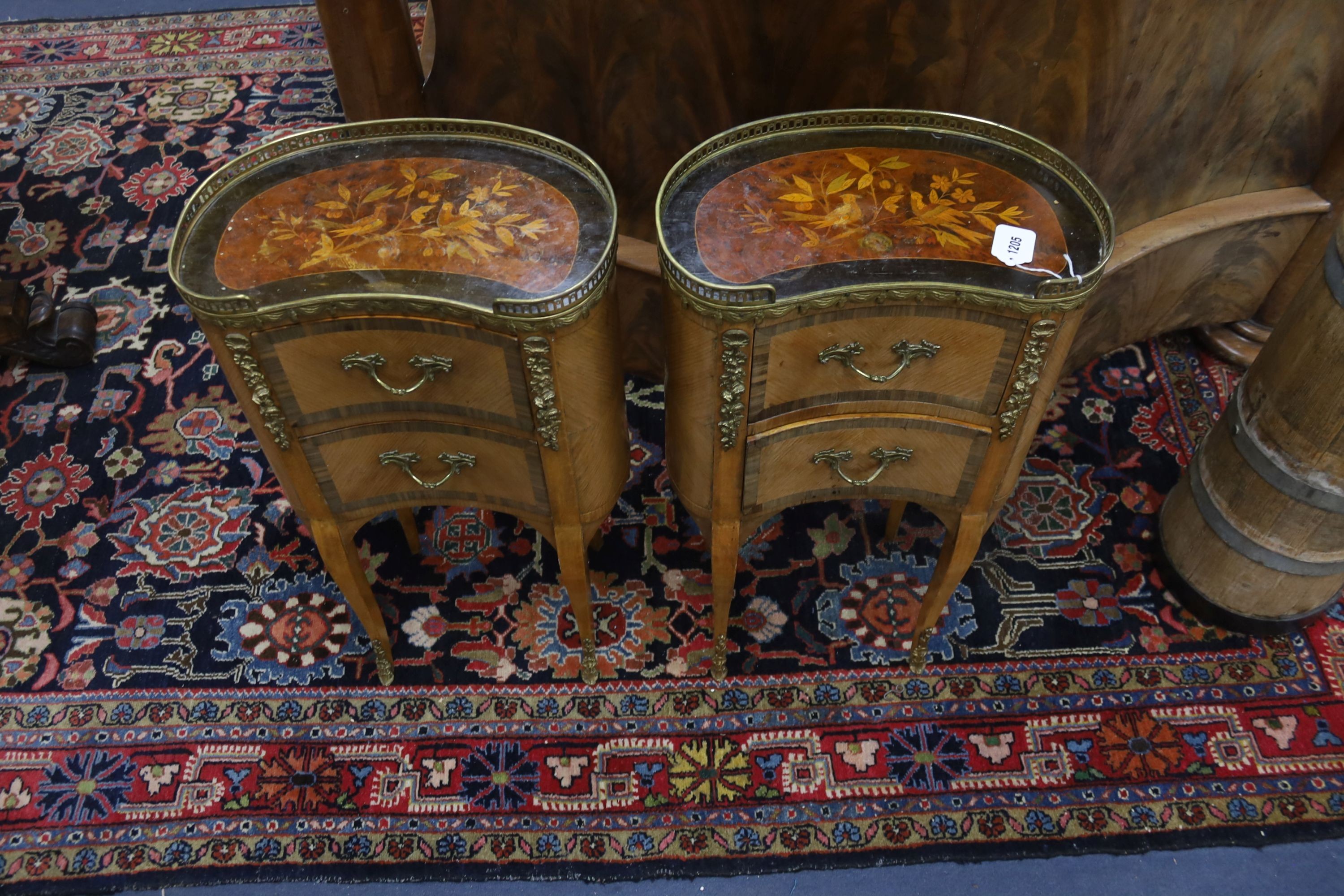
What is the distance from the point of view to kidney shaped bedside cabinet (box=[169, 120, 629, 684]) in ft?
4.84

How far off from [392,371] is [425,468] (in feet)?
0.82

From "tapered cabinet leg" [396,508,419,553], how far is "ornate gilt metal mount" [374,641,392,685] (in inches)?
11.1

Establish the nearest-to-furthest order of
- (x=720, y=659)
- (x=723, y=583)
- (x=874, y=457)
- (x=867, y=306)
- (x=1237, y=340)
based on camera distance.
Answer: (x=867, y=306) → (x=874, y=457) → (x=723, y=583) → (x=720, y=659) → (x=1237, y=340)

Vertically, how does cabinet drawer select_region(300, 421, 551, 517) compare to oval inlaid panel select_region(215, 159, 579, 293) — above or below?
below

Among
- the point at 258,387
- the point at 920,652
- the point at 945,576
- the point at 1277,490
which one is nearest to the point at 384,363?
the point at 258,387

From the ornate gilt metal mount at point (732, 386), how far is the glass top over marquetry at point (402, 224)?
8.7 inches

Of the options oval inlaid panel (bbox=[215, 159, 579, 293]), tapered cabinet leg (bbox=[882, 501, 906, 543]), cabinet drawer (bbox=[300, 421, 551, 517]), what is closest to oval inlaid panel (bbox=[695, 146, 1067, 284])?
oval inlaid panel (bbox=[215, 159, 579, 293])

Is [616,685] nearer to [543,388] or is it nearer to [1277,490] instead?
[543,388]

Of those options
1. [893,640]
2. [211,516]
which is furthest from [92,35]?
[893,640]

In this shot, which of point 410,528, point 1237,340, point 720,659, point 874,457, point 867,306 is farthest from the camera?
point 1237,340

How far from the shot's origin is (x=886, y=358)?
155cm

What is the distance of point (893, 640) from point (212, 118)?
287 centimetres

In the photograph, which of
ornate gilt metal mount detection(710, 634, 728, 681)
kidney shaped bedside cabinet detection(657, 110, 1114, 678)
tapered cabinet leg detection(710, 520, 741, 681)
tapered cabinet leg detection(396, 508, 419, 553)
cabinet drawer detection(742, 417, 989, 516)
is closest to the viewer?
kidney shaped bedside cabinet detection(657, 110, 1114, 678)

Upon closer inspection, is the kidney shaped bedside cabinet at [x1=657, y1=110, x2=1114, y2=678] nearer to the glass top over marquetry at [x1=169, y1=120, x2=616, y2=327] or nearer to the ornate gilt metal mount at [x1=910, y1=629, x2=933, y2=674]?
the glass top over marquetry at [x1=169, y1=120, x2=616, y2=327]
